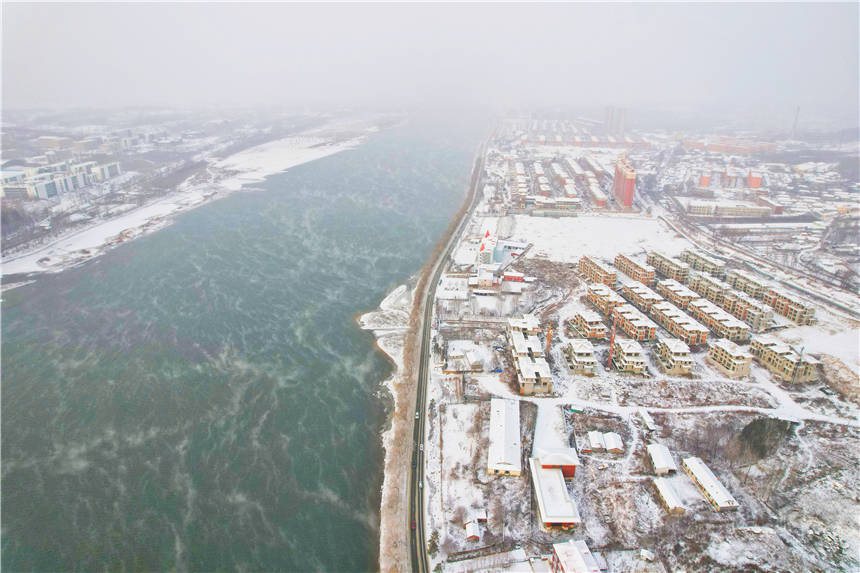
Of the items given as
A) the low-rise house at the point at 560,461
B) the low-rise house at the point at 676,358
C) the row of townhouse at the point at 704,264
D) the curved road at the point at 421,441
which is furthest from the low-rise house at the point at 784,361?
the curved road at the point at 421,441

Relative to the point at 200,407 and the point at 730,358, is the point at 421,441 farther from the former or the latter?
the point at 730,358

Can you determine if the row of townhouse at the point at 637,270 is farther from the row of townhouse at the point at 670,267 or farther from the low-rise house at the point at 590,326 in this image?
the low-rise house at the point at 590,326

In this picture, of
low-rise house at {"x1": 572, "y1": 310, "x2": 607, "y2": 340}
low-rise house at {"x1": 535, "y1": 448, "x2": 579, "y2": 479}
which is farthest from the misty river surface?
low-rise house at {"x1": 572, "y1": 310, "x2": 607, "y2": 340}

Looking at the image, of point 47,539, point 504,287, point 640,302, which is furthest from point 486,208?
point 47,539

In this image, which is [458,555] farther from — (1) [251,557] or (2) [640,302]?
(2) [640,302]

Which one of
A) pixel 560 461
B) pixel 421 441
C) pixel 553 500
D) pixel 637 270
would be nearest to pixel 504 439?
pixel 560 461

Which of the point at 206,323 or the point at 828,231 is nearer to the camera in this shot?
the point at 206,323

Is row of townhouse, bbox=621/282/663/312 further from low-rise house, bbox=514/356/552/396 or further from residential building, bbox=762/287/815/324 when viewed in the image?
low-rise house, bbox=514/356/552/396
